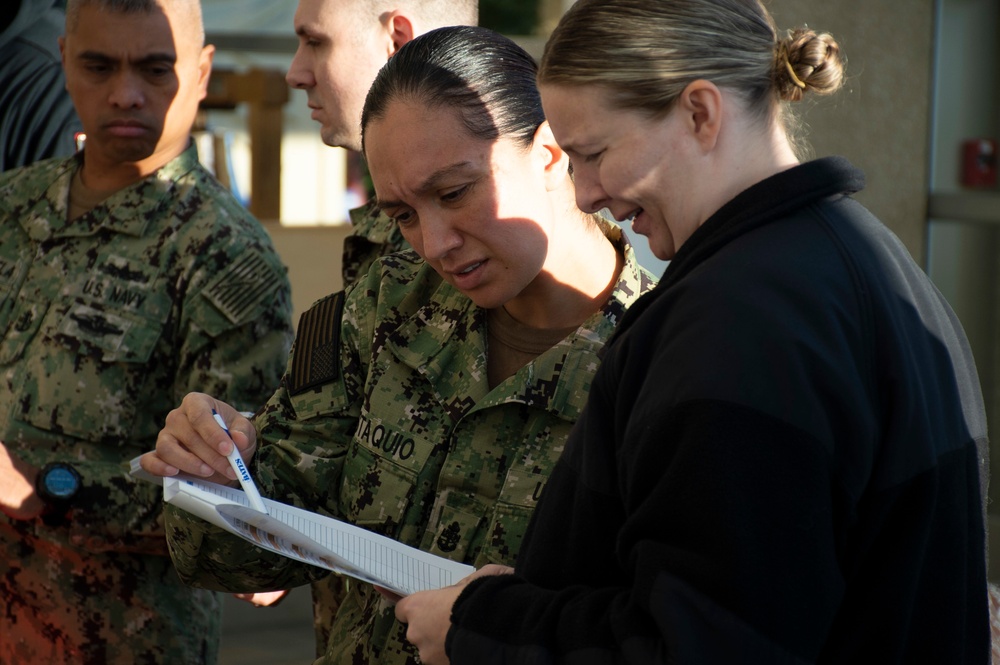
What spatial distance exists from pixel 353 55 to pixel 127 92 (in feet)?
1.71

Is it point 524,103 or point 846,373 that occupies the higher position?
point 524,103

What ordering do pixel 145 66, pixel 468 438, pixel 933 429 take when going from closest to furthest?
pixel 933 429, pixel 468 438, pixel 145 66

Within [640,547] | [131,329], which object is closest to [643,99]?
[640,547]

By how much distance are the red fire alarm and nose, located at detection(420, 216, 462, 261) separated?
3599mm

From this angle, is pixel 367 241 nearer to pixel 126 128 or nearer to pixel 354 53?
pixel 354 53

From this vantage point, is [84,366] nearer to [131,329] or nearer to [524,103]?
[131,329]

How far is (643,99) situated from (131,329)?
1.56m

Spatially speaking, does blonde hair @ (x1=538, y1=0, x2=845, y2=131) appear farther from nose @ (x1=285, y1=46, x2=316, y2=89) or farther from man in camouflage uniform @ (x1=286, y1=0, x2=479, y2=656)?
nose @ (x1=285, y1=46, x2=316, y2=89)

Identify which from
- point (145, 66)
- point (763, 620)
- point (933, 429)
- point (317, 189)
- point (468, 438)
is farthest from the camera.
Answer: point (317, 189)

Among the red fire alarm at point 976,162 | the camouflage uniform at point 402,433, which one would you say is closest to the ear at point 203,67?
the camouflage uniform at point 402,433

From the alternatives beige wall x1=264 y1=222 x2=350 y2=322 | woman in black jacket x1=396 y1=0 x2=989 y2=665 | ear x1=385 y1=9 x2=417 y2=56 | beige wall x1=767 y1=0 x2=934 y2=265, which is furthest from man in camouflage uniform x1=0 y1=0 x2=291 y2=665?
beige wall x1=264 y1=222 x2=350 y2=322

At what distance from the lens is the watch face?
2240 mm

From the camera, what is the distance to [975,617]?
1.16m

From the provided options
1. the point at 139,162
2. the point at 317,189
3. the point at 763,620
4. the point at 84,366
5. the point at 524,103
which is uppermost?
the point at 524,103
